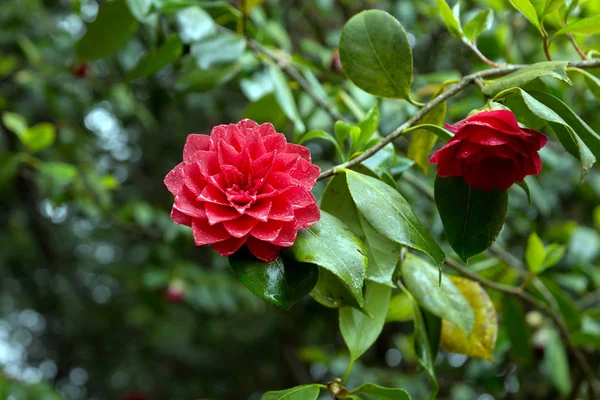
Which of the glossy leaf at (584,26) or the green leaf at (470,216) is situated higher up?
the glossy leaf at (584,26)

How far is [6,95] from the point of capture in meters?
2.25

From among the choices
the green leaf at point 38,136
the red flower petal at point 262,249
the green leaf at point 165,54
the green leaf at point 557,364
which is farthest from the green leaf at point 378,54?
the green leaf at point 38,136

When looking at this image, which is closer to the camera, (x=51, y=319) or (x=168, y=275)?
(x=168, y=275)

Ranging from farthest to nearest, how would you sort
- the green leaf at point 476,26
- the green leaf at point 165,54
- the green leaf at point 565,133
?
the green leaf at point 165,54, the green leaf at point 476,26, the green leaf at point 565,133

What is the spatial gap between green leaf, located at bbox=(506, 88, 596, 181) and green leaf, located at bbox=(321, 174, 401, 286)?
0.18m

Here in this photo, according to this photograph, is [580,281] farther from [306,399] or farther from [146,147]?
[146,147]

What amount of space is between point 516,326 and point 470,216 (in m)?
0.59

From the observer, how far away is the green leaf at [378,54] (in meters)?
0.62

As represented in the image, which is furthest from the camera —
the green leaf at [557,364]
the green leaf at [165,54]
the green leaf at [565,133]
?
the green leaf at [557,364]

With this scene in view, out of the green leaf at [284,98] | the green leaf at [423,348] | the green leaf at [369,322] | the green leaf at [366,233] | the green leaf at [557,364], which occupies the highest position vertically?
the green leaf at [366,233]

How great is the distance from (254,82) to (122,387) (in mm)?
2718

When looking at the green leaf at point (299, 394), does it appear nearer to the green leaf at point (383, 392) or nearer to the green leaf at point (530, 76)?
the green leaf at point (383, 392)

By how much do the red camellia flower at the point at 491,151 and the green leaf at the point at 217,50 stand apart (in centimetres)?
52

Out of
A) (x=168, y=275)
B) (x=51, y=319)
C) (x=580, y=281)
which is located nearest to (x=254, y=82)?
(x=580, y=281)
